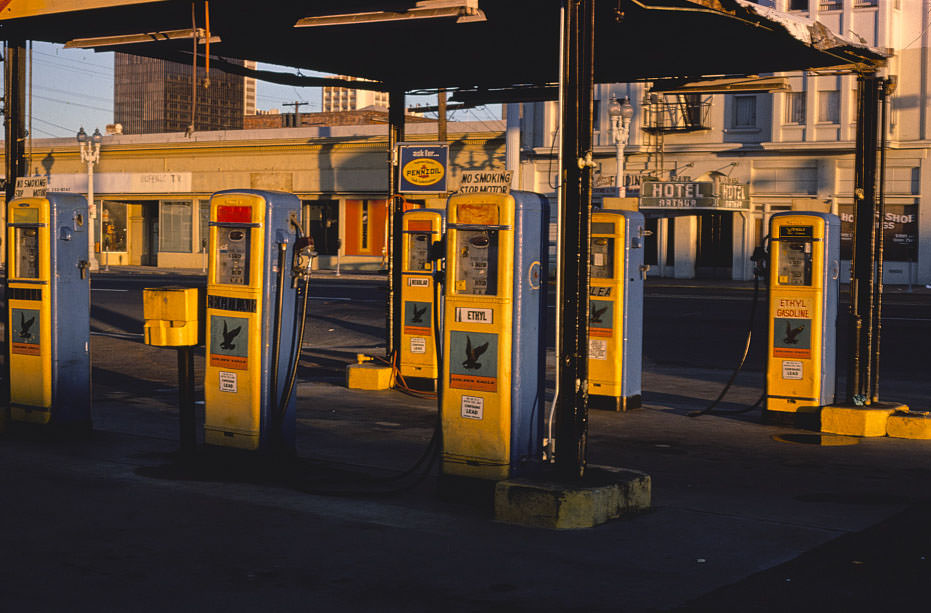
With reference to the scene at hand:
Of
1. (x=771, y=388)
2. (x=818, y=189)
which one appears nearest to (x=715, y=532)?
(x=771, y=388)

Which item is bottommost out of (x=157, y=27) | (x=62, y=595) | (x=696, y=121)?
(x=62, y=595)

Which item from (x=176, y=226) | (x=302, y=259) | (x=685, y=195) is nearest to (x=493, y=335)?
(x=302, y=259)

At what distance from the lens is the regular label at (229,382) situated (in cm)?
862

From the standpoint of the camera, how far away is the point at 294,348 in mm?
8609

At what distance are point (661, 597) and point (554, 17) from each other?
20.4ft

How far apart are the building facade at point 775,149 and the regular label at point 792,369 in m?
28.9

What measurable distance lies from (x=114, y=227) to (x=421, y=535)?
174 feet

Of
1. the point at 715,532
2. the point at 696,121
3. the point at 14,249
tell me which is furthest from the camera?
the point at 696,121

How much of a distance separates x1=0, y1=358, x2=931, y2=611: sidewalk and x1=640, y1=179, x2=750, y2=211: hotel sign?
31.2 meters

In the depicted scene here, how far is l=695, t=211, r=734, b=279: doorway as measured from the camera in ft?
148

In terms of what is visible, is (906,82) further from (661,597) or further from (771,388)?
(661,597)

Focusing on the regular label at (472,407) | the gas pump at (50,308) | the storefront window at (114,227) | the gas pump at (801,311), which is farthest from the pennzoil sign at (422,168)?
the storefront window at (114,227)

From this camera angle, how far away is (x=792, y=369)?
37.4 ft

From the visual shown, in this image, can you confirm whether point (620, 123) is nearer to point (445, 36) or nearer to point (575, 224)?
point (445, 36)
